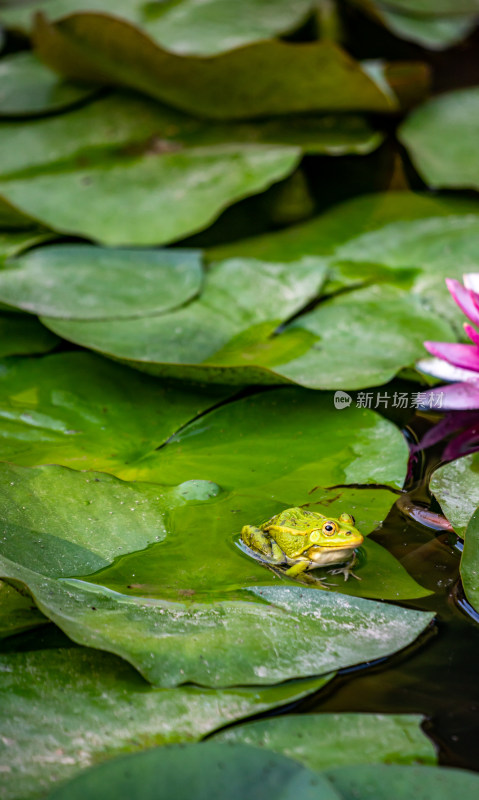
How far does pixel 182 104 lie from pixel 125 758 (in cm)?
273

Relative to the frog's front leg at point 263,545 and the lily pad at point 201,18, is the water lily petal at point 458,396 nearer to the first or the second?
the frog's front leg at point 263,545

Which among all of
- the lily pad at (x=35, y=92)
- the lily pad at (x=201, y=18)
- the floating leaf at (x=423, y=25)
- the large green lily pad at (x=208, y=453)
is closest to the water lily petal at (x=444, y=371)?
the large green lily pad at (x=208, y=453)

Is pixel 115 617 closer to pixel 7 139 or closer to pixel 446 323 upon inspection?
pixel 446 323

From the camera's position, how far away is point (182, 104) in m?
3.06

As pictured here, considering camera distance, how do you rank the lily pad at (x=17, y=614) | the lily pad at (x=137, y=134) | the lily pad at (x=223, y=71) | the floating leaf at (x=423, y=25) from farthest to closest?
the floating leaf at (x=423, y=25) → the lily pad at (x=137, y=134) → the lily pad at (x=223, y=71) → the lily pad at (x=17, y=614)

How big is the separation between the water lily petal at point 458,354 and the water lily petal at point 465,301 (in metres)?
0.08

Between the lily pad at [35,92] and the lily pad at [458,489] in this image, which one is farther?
the lily pad at [35,92]

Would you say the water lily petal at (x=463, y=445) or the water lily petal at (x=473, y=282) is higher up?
the water lily petal at (x=473, y=282)

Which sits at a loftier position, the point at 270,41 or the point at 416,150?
the point at 270,41

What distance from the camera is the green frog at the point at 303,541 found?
5.00ft

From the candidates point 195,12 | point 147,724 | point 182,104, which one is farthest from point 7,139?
point 147,724

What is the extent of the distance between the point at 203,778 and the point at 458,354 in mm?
1380

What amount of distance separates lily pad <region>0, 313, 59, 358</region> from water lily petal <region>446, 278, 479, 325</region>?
1.26m

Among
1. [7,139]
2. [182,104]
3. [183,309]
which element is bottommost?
[183,309]
